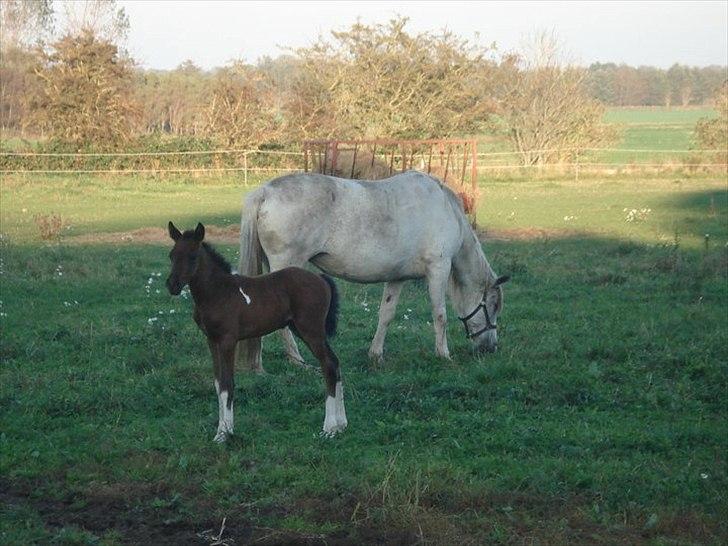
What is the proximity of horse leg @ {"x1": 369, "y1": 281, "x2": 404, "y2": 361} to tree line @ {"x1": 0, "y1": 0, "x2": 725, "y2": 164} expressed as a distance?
31659 millimetres

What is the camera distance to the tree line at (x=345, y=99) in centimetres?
4128

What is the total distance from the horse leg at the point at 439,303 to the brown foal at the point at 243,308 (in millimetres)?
2440

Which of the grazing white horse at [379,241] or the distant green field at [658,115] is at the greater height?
the distant green field at [658,115]

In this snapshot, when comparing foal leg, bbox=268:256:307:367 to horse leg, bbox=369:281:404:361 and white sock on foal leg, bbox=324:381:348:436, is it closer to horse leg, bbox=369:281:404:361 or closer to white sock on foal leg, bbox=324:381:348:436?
horse leg, bbox=369:281:404:361

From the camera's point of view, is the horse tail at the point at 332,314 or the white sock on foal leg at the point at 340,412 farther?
the horse tail at the point at 332,314

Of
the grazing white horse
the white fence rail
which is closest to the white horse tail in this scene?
the grazing white horse

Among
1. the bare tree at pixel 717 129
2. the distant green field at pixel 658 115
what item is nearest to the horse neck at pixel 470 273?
the bare tree at pixel 717 129

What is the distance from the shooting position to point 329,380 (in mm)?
6832

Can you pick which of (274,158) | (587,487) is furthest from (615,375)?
(274,158)

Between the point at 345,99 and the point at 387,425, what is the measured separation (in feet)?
126

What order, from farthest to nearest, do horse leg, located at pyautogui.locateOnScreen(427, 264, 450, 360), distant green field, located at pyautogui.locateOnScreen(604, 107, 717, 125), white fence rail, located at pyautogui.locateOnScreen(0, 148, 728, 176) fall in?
1. distant green field, located at pyautogui.locateOnScreen(604, 107, 717, 125)
2. white fence rail, located at pyautogui.locateOnScreen(0, 148, 728, 176)
3. horse leg, located at pyautogui.locateOnScreen(427, 264, 450, 360)

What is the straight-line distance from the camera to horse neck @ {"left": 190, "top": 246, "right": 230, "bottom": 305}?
263 inches

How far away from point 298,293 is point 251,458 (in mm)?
1353

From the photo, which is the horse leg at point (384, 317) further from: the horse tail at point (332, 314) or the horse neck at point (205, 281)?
the horse neck at point (205, 281)
